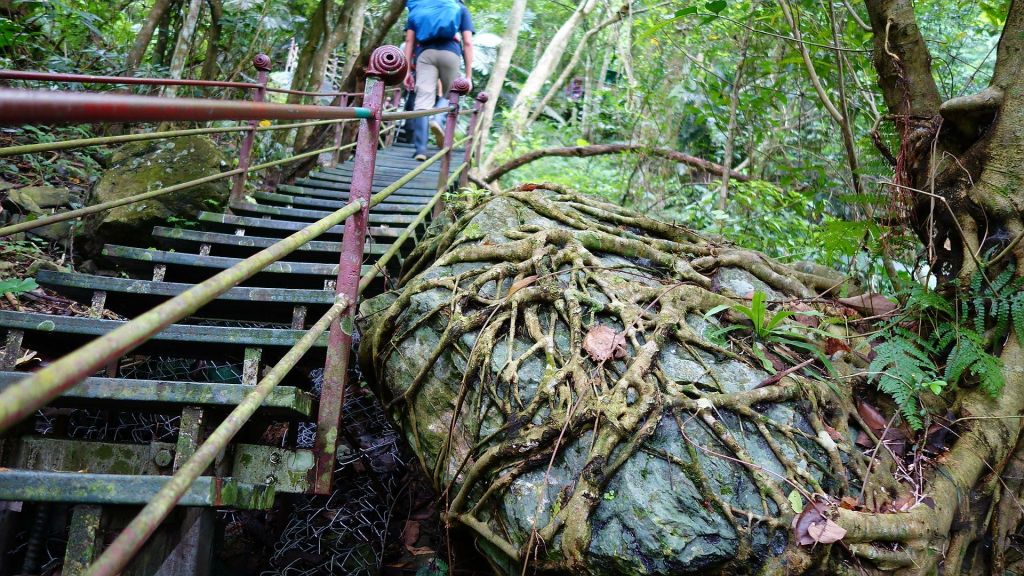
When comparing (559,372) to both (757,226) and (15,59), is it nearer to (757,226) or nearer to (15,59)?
(757,226)

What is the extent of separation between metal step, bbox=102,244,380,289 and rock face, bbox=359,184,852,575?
597 millimetres

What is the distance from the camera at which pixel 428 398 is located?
2537mm

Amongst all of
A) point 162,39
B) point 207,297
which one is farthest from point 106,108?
point 162,39

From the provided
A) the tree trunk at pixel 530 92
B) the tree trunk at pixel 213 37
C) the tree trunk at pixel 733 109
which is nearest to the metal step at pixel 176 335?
the tree trunk at pixel 733 109

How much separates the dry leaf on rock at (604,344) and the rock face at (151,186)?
3299 mm

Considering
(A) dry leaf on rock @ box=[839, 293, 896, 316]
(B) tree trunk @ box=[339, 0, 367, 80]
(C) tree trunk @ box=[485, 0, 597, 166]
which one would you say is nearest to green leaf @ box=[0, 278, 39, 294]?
(A) dry leaf on rock @ box=[839, 293, 896, 316]

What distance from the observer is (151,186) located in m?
4.70

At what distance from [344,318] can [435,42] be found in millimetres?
4626

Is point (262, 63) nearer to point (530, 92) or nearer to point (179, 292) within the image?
point (179, 292)

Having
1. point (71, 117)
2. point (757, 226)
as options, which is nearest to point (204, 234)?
point (71, 117)

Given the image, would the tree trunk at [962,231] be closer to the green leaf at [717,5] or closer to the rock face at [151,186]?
the green leaf at [717,5]

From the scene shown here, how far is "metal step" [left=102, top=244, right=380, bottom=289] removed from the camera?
3.38m

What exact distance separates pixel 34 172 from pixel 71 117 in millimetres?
6140

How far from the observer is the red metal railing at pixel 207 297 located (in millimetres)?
832
